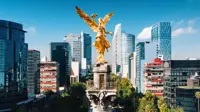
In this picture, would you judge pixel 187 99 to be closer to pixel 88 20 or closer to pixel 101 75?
pixel 101 75

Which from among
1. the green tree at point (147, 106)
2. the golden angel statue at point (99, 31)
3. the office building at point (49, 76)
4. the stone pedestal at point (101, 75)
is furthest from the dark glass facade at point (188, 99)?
the office building at point (49, 76)

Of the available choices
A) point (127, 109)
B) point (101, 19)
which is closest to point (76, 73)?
point (127, 109)

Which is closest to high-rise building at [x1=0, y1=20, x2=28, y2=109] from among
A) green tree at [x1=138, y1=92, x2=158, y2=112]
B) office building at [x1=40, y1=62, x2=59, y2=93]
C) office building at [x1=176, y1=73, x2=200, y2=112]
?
office building at [x1=40, y1=62, x2=59, y2=93]

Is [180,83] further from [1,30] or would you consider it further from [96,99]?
[96,99]

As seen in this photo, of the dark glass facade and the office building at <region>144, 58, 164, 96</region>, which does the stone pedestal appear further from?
the office building at <region>144, 58, 164, 96</region>

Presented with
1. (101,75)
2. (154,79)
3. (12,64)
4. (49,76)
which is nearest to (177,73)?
(154,79)

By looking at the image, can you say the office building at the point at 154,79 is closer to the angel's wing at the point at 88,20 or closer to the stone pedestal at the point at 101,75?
the angel's wing at the point at 88,20
